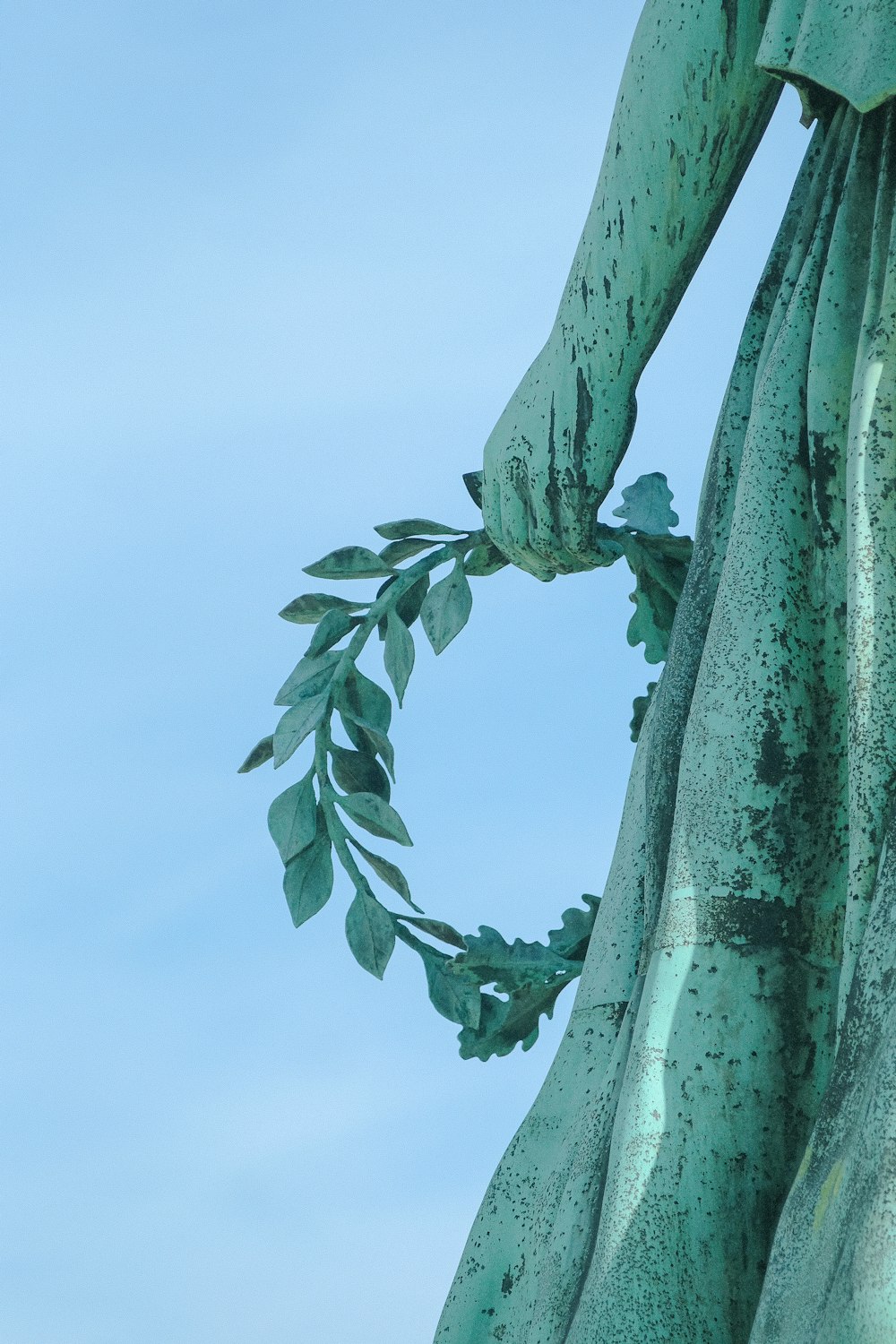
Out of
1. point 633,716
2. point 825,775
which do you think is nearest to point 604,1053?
point 825,775

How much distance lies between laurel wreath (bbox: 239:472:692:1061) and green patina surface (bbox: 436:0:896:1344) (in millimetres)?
552

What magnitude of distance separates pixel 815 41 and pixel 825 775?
2.48ft

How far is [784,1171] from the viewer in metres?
1.95

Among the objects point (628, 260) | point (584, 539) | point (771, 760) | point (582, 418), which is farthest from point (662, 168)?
point (771, 760)

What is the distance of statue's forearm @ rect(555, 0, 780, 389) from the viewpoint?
7.65 feet

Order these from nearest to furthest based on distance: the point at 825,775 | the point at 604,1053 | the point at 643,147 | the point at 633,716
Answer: the point at 825,775, the point at 604,1053, the point at 643,147, the point at 633,716

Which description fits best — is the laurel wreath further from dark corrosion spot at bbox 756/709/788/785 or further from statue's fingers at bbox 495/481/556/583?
dark corrosion spot at bbox 756/709/788/785

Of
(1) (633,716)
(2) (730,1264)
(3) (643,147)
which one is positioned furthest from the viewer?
(1) (633,716)

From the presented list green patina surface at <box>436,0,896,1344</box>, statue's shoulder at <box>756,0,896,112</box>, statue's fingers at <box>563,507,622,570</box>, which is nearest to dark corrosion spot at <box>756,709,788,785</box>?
green patina surface at <box>436,0,896,1344</box>

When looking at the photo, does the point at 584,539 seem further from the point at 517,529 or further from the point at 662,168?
the point at 662,168

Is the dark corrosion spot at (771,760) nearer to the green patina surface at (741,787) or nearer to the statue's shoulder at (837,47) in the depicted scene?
the green patina surface at (741,787)

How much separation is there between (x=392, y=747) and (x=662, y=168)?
1058 millimetres

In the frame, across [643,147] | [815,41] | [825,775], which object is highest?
[643,147]

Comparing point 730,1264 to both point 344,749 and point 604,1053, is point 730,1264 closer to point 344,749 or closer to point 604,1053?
point 604,1053
